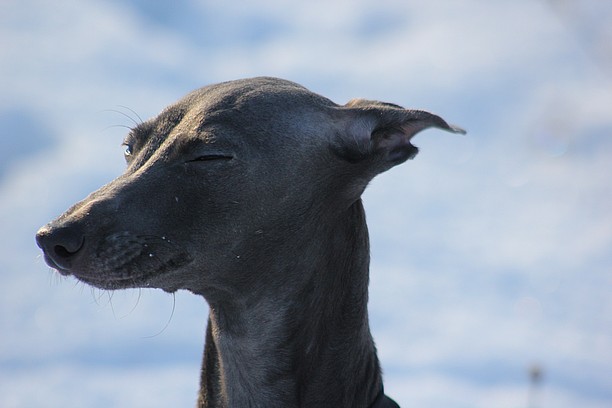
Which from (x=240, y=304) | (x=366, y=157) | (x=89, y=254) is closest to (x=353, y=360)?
(x=240, y=304)

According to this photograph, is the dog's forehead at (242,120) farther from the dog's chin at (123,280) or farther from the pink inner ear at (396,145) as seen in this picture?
the dog's chin at (123,280)

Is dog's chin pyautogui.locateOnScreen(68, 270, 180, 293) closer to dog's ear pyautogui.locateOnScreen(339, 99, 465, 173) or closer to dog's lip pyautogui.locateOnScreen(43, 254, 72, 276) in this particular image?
→ dog's lip pyautogui.locateOnScreen(43, 254, 72, 276)

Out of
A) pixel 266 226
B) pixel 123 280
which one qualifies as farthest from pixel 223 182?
pixel 123 280

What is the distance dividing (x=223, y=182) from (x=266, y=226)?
1.32 ft

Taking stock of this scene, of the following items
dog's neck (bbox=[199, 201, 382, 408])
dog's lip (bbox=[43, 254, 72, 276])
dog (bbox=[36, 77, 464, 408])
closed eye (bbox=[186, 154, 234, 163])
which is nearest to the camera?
dog's lip (bbox=[43, 254, 72, 276])

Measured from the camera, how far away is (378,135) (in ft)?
22.7

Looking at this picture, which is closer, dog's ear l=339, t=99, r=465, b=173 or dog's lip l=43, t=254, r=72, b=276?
dog's lip l=43, t=254, r=72, b=276

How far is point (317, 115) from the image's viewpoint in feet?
22.8

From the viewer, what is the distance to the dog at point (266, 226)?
21.0 feet

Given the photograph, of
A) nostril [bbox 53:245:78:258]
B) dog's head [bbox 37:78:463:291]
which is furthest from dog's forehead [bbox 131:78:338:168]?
nostril [bbox 53:245:78:258]

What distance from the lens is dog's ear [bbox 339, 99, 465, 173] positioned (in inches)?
268

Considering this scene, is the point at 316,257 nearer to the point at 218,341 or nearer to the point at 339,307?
the point at 339,307

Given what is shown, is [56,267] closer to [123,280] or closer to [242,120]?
[123,280]

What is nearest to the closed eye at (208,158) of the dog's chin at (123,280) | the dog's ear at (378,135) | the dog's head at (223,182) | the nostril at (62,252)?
the dog's head at (223,182)
